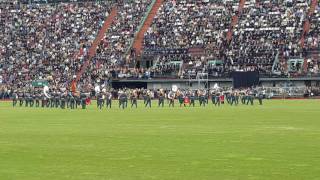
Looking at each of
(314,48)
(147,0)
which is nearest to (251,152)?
(314,48)

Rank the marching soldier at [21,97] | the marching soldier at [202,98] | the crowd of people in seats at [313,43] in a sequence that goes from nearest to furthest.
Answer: the marching soldier at [202,98], the marching soldier at [21,97], the crowd of people in seats at [313,43]

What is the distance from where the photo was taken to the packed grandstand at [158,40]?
275ft

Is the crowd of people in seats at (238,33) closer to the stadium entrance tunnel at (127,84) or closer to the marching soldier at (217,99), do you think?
the stadium entrance tunnel at (127,84)

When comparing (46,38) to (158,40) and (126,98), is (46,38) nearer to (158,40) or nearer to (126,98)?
(158,40)

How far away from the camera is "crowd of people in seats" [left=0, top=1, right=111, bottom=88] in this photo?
9181 centimetres

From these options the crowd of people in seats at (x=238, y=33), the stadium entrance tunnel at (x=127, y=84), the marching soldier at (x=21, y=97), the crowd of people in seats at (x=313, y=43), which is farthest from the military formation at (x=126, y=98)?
the stadium entrance tunnel at (x=127, y=84)

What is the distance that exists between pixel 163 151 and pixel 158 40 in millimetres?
68180

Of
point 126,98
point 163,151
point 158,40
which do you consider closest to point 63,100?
point 126,98

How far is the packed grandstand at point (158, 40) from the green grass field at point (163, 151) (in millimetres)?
46656

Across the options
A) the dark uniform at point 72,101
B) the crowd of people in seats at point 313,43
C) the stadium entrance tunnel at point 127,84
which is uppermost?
the crowd of people in seats at point 313,43

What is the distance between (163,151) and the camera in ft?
78.1

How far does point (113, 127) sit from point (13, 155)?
13.1 meters

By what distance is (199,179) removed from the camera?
698 inches

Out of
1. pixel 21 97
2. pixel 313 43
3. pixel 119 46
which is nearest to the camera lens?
pixel 21 97
